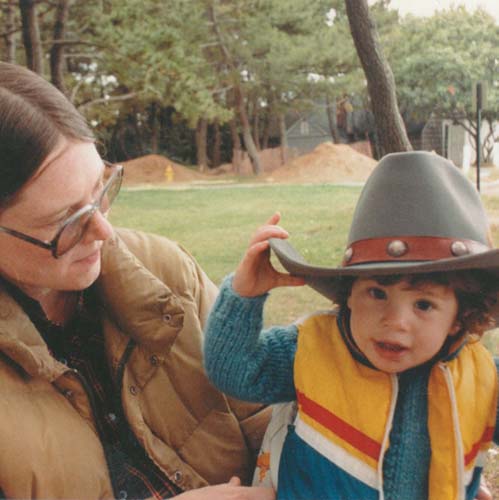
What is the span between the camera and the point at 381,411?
1.41m

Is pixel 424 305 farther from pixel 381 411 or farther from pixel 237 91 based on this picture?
pixel 237 91

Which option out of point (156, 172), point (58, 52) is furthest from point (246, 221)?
point (156, 172)

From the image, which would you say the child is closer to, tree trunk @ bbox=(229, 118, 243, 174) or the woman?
the woman

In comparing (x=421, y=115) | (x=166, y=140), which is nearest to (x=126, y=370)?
(x=421, y=115)

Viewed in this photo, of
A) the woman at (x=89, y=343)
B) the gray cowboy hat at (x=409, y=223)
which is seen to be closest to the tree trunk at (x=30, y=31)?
the woman at (x=89, y=343)

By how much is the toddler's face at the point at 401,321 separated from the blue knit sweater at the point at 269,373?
95 mm

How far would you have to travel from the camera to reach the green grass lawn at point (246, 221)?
6.34 m

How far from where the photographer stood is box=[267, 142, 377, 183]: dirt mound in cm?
2292

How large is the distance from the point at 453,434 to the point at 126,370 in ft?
2.38

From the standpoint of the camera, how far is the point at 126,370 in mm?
1590

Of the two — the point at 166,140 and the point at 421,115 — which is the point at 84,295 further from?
the point at 166,140

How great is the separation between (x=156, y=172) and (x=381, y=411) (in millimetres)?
27063

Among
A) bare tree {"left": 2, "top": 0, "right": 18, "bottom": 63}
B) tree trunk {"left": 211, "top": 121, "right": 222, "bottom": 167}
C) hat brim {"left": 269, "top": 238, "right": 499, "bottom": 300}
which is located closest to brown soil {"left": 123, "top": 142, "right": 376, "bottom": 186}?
tree trunk {"left": 211, "top": 121, "right": 222, "bottom": 167}

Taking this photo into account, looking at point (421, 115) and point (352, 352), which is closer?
point (352, 352)
